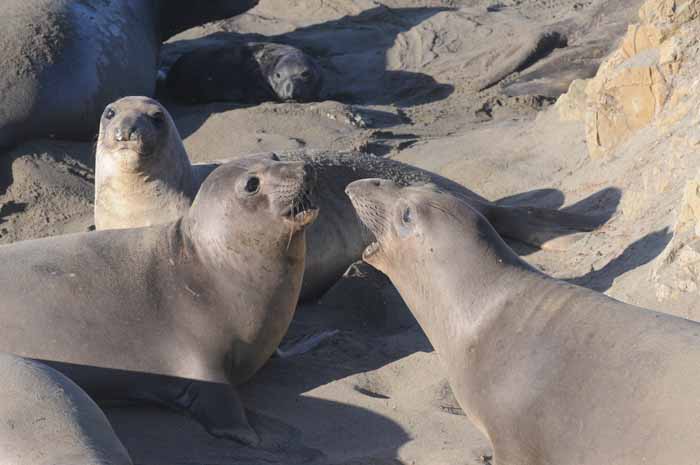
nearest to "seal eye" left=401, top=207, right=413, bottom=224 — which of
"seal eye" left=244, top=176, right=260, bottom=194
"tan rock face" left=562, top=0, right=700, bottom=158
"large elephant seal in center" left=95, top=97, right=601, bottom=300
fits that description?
"seal eye" left=244, top=176, right=260, bottom=194

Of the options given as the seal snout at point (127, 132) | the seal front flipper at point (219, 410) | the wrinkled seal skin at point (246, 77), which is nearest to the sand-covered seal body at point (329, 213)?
the seal snout at point (127, 132)

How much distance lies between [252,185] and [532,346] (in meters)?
1.52

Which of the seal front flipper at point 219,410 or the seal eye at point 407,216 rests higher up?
the seal eye at point 407,216

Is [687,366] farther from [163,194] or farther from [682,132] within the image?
[163,194]

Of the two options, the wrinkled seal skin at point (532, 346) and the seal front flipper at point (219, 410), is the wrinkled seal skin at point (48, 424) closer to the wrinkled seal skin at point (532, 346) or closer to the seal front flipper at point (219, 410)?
the seal front flipper at point (219, 410)

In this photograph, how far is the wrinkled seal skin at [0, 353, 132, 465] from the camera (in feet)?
11.8

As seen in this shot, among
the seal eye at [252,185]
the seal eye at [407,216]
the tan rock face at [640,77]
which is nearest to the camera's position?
the seal eye at [407,216]

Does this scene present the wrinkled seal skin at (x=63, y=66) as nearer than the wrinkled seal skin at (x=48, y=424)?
No

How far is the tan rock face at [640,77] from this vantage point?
22.7ft

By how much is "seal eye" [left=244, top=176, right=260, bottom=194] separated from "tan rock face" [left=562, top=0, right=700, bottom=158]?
270cm

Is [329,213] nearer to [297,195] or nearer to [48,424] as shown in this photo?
[297,195]

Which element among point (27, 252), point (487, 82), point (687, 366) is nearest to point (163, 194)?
point (27, 252)

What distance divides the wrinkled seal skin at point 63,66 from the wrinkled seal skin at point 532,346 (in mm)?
4318

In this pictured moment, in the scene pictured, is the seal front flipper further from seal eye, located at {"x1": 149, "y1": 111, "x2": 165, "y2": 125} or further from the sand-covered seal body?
seal eye, located at {"x1": 149, "y1": 111, "x2": 165, "y2": 125}
